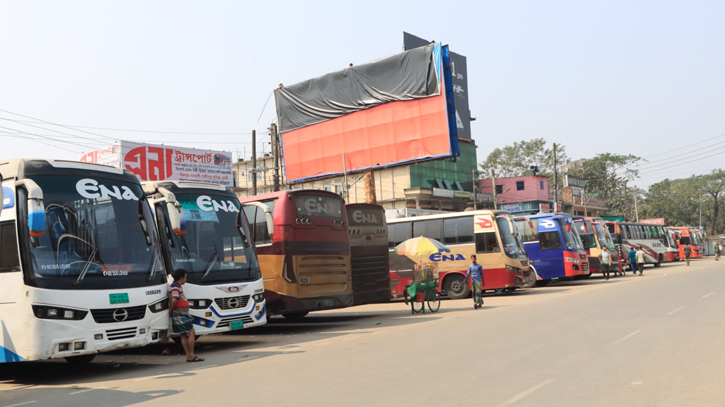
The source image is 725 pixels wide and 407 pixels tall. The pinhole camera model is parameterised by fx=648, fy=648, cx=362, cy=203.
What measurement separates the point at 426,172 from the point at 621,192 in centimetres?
3986

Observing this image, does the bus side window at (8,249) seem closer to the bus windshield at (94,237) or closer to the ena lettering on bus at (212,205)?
the bus windshield at (94,237)

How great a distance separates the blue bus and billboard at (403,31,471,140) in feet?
70.1

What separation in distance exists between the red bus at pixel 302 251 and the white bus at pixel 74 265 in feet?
13.6

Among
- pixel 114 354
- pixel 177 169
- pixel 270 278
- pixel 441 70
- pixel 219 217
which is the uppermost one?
pixel 441 70

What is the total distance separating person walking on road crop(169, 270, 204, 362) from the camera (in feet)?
35.4

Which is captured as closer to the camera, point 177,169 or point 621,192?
point 177,169

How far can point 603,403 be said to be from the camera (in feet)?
20.9

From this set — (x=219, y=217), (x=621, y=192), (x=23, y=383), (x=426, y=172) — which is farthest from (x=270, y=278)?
(x=621, y=192)

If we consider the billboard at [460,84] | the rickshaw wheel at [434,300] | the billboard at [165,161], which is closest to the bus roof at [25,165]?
the rickshaw wheel at [434,300]

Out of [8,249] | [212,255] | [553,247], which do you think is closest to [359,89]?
[553,247]

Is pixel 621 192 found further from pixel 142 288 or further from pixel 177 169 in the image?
pixel 142 288

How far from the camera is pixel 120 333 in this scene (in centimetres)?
977

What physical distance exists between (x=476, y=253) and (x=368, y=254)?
720 centimetres

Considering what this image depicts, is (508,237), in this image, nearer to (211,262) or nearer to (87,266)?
(211,262)
